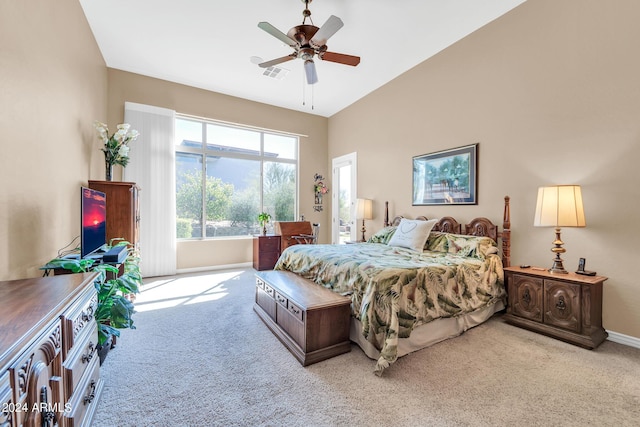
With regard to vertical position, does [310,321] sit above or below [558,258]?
below

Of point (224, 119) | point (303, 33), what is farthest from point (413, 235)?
point (224, 119)

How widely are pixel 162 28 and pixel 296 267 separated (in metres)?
3.35

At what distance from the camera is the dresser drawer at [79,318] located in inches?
45.2

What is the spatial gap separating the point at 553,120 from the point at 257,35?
348cm

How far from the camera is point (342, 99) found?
5438 millimetres

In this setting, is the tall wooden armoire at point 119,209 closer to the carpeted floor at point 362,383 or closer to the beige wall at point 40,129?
the beige wall at point 40,129

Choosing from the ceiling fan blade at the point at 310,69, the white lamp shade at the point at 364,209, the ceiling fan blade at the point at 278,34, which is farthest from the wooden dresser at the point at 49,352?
the white lamp shade at the point at 364,209

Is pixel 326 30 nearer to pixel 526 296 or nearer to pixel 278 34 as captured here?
pixel 278 34

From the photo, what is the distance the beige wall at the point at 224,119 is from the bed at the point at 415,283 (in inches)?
91.1

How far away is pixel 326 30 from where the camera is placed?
2430 mm

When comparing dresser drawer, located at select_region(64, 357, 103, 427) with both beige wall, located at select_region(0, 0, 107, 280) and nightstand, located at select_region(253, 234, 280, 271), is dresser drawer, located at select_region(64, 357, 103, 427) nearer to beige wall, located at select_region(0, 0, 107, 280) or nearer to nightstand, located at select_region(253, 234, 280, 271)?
beige wall, located at select_region(0, 0, 107, 280)

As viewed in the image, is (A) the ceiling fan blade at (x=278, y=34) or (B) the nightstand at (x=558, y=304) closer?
(B) the nightstand at (x=558, y=304)

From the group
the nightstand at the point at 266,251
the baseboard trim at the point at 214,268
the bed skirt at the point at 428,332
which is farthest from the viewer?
the nightstand at the point at 266,251

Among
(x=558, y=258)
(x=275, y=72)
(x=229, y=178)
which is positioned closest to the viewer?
(x=558, y=258)
